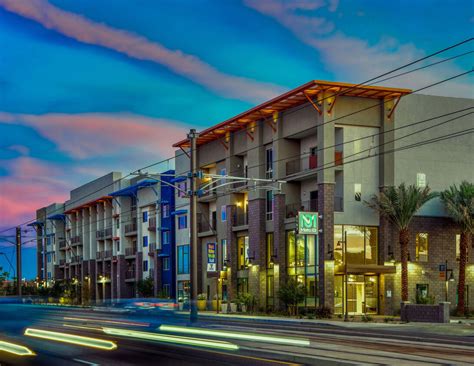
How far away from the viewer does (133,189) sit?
86500 mm

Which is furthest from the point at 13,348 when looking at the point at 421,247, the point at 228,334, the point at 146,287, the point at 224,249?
the point at 146,287

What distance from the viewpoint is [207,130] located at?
205 feet

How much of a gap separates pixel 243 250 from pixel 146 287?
19979mm

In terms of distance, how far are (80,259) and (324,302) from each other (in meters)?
61.6

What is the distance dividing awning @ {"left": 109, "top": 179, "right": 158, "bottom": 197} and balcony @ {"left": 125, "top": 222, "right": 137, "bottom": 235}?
11.2 feet

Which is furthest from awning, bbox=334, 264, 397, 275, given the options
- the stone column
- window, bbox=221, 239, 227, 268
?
window, bbox=221, 239, 227, 268

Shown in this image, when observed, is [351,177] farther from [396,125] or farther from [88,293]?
[88,293]

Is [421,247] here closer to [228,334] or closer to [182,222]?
[182,222]

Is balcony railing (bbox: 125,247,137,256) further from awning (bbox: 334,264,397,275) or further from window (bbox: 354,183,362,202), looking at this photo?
awning (bbox: 334,264,397,275)

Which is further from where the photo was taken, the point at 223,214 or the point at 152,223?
the point at 152,223

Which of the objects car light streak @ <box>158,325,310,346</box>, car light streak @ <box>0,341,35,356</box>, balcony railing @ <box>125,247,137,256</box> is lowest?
balcony railing @ <box>125,247,137,256</box>

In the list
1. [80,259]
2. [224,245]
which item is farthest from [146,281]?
[80,259]

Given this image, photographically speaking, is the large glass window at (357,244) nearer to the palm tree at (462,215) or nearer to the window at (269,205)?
the palm tree at (462,215)

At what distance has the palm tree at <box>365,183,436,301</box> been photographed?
49.1 metres
